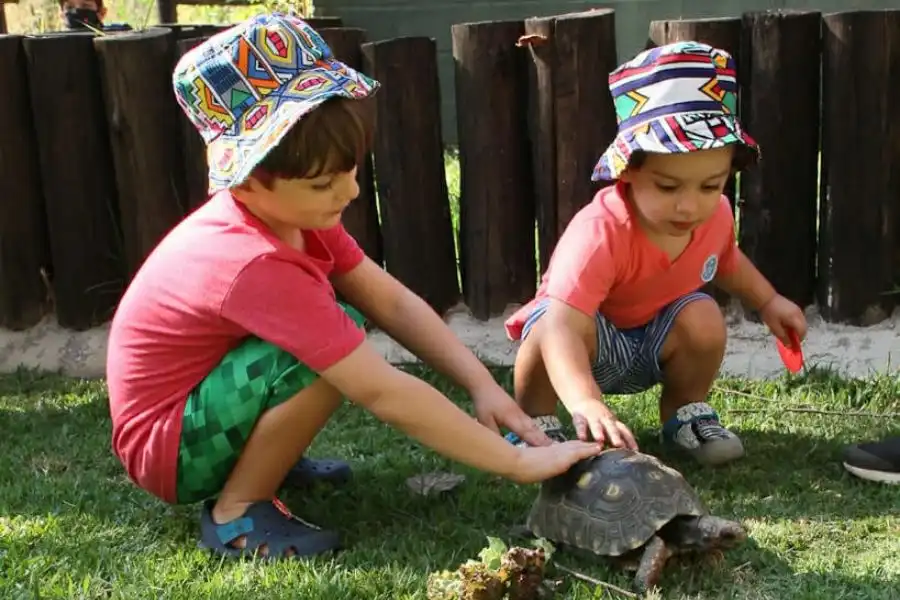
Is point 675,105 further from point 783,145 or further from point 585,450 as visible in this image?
point 783,145

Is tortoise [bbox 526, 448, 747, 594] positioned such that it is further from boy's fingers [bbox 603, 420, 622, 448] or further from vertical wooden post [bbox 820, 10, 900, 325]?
vertical wooden post [bbox 820, 10, 900, 325]

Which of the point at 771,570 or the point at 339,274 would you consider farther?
the point at 339,274

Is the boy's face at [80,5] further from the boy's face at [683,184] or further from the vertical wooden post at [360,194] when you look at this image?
the boy's face at [683,184]

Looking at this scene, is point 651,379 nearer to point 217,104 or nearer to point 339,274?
point 339,274

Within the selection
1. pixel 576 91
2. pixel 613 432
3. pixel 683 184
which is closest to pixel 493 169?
pixel 576 91

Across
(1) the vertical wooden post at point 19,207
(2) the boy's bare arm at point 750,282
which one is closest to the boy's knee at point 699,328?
(2) the boy's bare arm at point 750,282

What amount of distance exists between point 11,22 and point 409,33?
7777mm

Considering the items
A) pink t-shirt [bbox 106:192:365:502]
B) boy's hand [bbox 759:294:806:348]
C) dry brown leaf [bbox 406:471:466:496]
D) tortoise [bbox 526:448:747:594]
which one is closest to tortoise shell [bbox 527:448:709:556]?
tortoise [bbox 526:448:747:594]

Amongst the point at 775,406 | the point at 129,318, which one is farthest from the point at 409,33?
the point at 129,318

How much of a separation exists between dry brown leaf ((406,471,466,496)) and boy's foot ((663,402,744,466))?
2.20ft

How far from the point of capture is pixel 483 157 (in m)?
4.49

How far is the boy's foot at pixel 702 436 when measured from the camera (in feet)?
11.3

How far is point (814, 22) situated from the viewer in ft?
13.9

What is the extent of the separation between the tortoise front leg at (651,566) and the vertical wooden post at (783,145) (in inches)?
77.1
